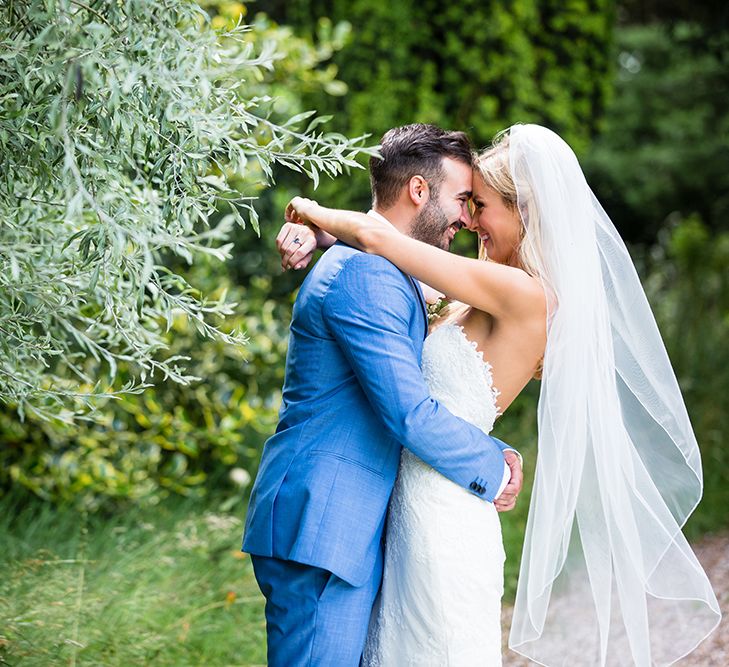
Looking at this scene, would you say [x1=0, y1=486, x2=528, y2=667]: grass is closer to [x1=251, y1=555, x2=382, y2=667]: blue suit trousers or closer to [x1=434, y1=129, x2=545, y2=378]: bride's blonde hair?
[x1=251, y1=555, x2=382, y2=667]: blue suit trousers

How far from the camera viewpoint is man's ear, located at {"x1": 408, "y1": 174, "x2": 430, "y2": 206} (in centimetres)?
282

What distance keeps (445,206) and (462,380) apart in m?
0.52

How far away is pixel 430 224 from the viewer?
2881 mm

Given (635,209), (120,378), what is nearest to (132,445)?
(120,378)

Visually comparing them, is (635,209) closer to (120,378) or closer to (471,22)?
(471,22)

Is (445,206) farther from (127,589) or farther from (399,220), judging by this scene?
(127,589)

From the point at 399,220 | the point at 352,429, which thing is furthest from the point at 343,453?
the point at 399,220

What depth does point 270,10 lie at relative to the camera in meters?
7.51

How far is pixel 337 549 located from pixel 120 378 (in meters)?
2.91

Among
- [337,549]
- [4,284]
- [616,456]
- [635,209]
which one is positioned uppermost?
[4,284]

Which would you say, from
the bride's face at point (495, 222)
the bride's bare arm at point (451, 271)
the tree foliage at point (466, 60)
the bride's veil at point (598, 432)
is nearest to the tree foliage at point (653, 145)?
the tree foliage at point (466, 60)

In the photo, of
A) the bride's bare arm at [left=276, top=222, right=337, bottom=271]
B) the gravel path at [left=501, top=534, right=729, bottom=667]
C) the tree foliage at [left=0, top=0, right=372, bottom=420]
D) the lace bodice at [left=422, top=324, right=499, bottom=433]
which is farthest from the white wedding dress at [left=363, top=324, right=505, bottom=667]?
the gravel path at [left=501, top=534, right=729, bottom=667]

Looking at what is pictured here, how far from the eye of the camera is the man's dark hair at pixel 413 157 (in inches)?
111

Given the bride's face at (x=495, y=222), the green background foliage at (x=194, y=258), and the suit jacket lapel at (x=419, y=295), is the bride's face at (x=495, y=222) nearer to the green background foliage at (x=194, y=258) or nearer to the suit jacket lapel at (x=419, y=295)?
the suit jacket lapel at (x=419, y=295)
